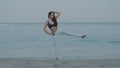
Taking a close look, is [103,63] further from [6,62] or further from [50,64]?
[6,62]

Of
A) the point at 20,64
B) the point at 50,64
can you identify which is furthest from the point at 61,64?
the point at 20,64

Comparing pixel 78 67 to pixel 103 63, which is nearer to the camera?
pixel 78 67

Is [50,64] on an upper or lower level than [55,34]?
lower

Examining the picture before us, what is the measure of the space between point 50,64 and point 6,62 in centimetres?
129

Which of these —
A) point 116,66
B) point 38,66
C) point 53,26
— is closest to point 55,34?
point 53,26

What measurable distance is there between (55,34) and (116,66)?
1713 mm
